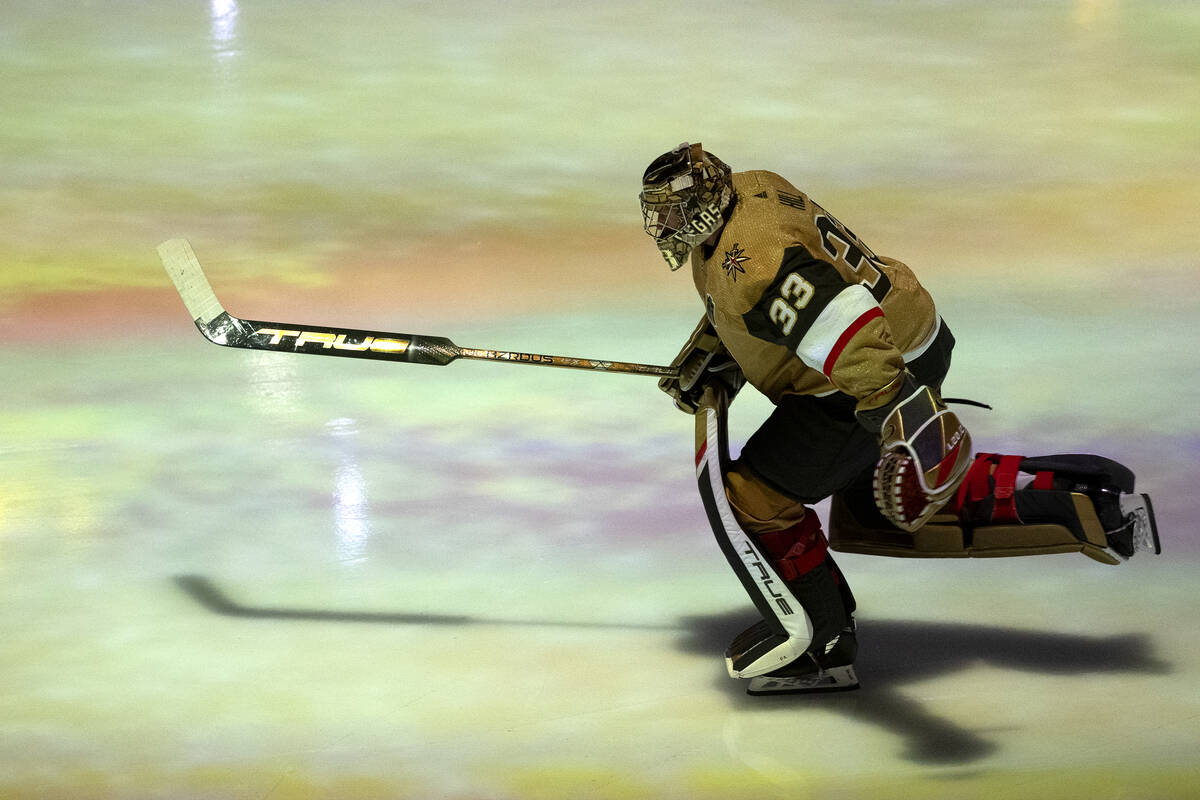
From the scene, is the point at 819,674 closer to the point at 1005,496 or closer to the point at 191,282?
the point at 1005,496

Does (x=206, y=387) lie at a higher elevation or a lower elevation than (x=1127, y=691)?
lower

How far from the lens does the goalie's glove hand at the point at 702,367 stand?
3863 millimetres

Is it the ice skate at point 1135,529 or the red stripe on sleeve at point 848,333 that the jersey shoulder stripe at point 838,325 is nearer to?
the red stripe on sleeve at point 848,333

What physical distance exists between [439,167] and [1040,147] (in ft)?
9.77

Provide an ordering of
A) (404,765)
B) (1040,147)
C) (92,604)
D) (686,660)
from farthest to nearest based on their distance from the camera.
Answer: (1040,147)
(92,604)
(686,660)
(404,765)

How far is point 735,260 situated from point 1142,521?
49.2 inches

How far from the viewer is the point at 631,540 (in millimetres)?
4680

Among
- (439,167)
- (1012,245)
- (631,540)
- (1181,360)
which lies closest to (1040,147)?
(1012,245)

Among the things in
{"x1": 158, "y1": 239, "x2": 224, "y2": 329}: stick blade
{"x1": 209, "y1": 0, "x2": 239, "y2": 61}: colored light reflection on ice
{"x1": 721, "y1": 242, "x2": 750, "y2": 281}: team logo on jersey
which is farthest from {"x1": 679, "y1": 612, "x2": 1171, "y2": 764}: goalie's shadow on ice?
{"x1": 209, "y1": 0, "x2": 239, "y2": 61}: colored light reflection on ice

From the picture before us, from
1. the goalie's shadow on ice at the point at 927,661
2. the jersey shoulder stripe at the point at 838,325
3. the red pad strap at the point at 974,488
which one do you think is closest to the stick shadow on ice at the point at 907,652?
the goalie's shadow on ice at the point at 927,661

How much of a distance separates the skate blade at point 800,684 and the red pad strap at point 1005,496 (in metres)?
0.54

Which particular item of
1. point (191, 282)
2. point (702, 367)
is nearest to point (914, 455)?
point (702, 367)

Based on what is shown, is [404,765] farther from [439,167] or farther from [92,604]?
[439,167]

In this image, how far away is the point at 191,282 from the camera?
423cm
